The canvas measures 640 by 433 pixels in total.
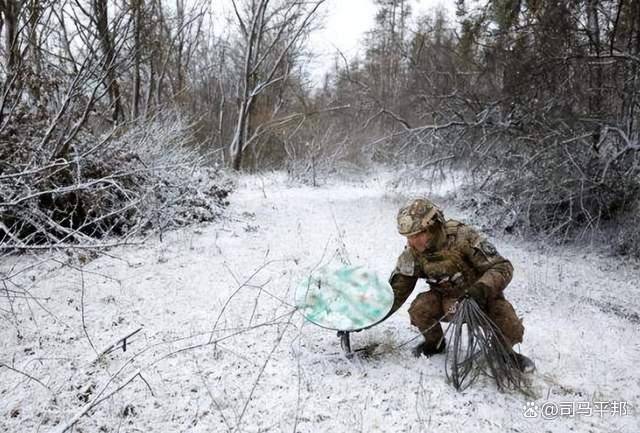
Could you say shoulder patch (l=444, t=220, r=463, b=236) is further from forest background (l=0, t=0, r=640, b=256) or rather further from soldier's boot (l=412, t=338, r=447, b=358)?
forest background (l=0, t=0, r=640, b=256)

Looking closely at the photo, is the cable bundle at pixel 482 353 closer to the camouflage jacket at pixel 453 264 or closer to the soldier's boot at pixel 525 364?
the soldier's boot at pixel 525 364

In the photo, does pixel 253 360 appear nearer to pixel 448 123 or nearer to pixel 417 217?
pixel 417 217

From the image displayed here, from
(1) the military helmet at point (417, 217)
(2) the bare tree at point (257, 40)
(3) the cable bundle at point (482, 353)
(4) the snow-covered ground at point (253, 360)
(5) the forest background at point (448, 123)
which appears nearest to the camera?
(4) the snow-covered ground at point (253, 360)

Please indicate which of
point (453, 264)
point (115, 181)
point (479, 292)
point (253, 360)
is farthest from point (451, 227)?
point (115, 181)

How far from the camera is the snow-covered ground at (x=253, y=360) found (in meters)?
2.21

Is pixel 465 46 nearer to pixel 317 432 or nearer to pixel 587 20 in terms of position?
pixel 587 20

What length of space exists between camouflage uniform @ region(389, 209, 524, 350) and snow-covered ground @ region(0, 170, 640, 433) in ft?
1.05

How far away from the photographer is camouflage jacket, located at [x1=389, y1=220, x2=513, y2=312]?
258cm

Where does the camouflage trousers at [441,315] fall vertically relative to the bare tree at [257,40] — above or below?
below

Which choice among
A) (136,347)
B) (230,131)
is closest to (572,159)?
(136,347)

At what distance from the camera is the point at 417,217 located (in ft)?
8.24

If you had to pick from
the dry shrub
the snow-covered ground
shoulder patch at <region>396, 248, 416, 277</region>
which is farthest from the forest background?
shoulder patch at <region>396, 248, 416, 277</region>

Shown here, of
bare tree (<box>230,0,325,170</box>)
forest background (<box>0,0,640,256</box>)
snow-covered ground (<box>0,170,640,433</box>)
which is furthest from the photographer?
bare tree (<box>230,0,325,170</box>)

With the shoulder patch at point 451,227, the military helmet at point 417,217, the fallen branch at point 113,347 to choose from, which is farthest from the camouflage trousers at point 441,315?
the fallen branch at point 113,347
